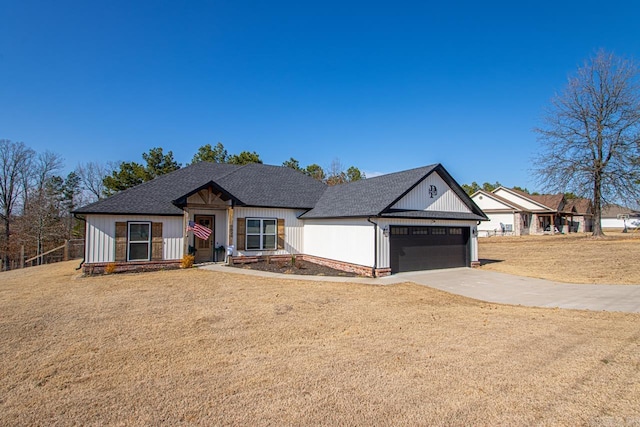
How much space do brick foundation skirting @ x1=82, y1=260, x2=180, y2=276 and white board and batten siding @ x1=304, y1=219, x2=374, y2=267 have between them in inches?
268

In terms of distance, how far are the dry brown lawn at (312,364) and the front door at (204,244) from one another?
803cm

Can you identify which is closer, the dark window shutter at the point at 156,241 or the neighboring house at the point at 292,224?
the neighboring house at the point at 292,224

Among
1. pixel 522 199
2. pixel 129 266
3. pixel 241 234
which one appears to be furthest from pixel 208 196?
pixel 522 199

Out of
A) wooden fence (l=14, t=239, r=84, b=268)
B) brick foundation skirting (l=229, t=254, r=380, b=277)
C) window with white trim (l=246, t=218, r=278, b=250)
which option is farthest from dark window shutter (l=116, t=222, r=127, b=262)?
wooden fence (l=14, t=239, r=84, b=268)

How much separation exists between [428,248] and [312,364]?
11.7 meters

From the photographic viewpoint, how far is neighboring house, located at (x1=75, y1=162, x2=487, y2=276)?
1412 cm

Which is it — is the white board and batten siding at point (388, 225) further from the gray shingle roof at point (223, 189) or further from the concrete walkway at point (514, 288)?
the gray shingle roof at point (223, 189)

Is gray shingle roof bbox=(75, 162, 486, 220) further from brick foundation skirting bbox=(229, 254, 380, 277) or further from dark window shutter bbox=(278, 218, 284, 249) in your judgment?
brick foundation skirting bbox=(229, 254, 380, 277)

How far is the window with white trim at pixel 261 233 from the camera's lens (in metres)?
16.8

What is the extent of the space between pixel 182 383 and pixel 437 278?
11102 mm

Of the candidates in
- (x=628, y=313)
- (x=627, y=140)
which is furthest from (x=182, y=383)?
(x=627, y=140)

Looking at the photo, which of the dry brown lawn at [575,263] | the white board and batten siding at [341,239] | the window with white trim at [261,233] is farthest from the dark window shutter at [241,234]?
the dry brown lawn at [575,263]

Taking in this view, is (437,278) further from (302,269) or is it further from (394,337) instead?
(394,337)

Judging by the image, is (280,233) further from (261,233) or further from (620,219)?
(620,219)
